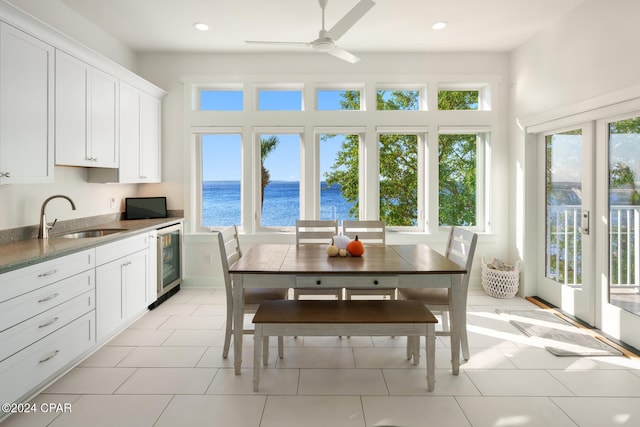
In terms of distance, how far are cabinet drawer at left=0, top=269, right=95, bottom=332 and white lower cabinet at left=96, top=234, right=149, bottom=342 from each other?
174 millimetres

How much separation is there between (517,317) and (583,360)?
94cm

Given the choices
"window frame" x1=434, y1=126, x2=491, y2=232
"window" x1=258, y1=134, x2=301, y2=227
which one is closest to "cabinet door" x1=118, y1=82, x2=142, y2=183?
"window" x1=258, y1=134, x2=301, y2=227

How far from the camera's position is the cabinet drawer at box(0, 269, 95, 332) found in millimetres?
1992

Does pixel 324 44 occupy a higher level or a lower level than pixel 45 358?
higher

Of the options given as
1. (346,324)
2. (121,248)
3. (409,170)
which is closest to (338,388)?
(346,324)

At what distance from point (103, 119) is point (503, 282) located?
4.40 metres

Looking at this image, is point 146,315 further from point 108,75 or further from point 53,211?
point 108,75

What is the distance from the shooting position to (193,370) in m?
2.65

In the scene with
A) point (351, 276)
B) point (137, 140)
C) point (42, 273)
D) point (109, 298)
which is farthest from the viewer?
point (137, 140)

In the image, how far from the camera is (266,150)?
15.9 ft

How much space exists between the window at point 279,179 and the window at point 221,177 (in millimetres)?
320

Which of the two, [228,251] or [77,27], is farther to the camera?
[77,27]

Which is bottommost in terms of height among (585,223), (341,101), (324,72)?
(585,223)

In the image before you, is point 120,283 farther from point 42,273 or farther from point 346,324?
point 346,324
